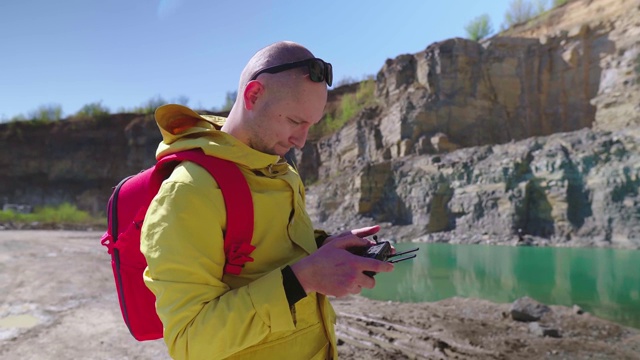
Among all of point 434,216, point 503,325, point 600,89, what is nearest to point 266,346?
point 503,325

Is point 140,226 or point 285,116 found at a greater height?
point 285,116

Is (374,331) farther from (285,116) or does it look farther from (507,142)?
(507,142)

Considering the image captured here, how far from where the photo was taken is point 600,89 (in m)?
25.7

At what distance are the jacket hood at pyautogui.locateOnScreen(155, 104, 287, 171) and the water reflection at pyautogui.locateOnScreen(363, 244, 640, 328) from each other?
6.08 m

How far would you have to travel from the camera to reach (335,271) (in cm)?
94

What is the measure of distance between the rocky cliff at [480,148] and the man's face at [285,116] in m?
17.7

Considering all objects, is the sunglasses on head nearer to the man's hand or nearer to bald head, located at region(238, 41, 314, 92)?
bald head, located at region(238, 41, 314, 92)

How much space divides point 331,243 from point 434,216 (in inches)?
834

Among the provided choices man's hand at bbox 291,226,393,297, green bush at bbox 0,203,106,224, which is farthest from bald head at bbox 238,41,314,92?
green bush at bbox 0,203,106,224

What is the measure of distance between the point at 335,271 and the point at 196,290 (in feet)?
0.92

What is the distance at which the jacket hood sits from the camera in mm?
1024

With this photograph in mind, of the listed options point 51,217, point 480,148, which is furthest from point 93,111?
point 480,148

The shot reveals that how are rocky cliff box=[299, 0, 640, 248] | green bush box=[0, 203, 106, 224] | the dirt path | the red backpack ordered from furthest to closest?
green bush box=[0, 203, 106, 224] → rocky cliff box=[299, 0, 640, 248] → the dirt path → the red backpack

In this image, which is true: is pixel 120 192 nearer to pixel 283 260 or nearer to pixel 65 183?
pixel 283 260
